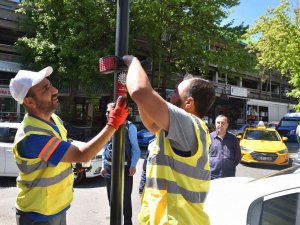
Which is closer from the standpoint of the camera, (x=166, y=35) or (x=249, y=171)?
(x=249, y=171)

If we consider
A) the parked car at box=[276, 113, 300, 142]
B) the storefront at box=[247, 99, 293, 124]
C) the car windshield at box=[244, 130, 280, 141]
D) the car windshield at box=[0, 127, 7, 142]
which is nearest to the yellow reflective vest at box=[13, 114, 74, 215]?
the car windshield at box=[0, 127, 7, 142]

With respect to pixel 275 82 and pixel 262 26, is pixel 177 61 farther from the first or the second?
pixel 275 82

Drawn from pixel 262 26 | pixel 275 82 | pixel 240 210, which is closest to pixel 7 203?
pixel 240 210

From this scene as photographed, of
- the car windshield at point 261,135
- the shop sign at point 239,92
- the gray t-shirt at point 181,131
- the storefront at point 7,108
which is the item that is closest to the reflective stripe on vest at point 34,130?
the gray t-shirt at point 181,131

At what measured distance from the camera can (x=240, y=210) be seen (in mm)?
2795

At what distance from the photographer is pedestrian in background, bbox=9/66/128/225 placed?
242 centimetres

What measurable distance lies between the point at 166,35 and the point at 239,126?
284 inches

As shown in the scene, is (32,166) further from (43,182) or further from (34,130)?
(34,130)

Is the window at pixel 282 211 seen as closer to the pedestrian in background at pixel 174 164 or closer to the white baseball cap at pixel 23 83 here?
the pedestrian in background at pixel 174 164

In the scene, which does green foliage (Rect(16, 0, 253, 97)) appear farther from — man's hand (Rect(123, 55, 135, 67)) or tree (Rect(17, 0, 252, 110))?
man's hand (Rect(123, 55, 135, 67))

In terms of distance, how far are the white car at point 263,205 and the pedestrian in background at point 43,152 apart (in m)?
1.19

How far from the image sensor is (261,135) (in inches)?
553

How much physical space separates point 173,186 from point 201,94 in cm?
56

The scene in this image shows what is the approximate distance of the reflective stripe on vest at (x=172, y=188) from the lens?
1977 mm
